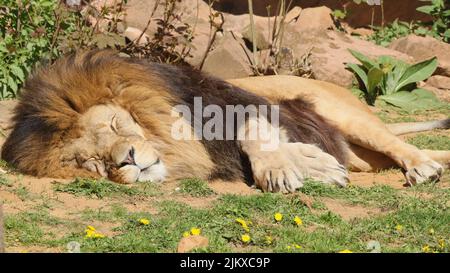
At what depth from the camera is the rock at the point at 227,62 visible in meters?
7.83

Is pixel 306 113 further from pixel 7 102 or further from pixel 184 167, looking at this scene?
pixel 7 102

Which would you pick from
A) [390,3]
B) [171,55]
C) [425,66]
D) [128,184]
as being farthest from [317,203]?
[390,3]

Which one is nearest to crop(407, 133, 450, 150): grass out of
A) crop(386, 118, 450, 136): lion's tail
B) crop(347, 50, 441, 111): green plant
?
crop(386, 118, 450, 136): lion's tail

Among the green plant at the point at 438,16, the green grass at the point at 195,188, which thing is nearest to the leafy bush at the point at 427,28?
the green plant at the point at 438,16

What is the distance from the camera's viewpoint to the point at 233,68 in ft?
25.9

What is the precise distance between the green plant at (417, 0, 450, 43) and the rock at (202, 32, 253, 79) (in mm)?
2233

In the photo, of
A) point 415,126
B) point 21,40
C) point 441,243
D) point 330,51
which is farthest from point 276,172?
point 330,51

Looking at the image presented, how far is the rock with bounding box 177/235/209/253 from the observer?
11.7 ft

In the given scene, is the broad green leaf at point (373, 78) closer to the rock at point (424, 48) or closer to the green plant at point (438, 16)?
the rock at point (424, 48)

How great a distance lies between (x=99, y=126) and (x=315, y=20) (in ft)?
15.1

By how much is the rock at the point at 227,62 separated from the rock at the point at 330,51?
20.7 inches

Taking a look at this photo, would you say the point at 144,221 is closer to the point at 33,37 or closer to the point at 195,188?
the point at 195,188

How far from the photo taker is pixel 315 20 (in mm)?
8953

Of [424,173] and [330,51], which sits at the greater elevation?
[330,51]
